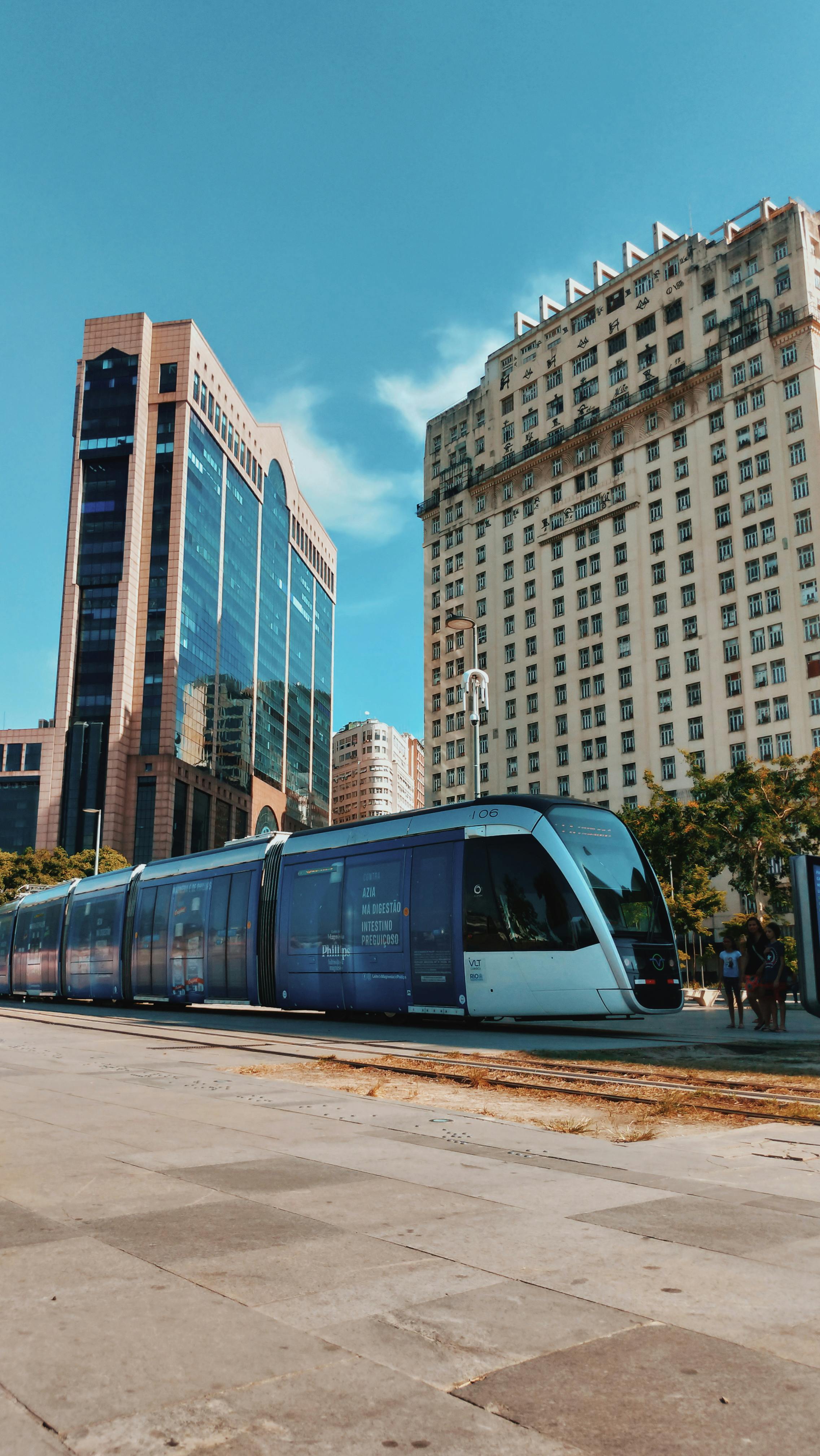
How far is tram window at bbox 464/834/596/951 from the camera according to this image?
15.9 m

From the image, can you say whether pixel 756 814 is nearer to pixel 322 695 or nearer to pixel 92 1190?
pixel 92 1190

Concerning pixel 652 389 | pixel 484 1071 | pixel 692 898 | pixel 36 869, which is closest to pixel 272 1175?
pixel 484 1071

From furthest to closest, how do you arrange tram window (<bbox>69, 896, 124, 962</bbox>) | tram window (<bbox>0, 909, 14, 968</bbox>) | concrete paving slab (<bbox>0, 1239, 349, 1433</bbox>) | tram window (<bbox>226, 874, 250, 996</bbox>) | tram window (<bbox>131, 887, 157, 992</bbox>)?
1. tram window (<bbox>0, 909, 14, 968</bbox>)
2. tram window (<bbox>69, 896, 124, 962</bbox>)
3. tram window (<bbox>131, 887, 157, 992</bbox>)
4. tram window (<bbox>226, 874, 250, 996</bbox>)
5. concrete paving slab (<bbox>0, 1239, 349, 1433</bbox>)

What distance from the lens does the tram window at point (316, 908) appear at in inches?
779

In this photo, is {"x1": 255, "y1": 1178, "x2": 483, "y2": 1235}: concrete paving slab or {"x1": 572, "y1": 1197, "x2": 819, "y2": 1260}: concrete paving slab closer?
{"x1": 572, "y1": 1197, "x2": 819, "y2": 1260}: concrete paving slab

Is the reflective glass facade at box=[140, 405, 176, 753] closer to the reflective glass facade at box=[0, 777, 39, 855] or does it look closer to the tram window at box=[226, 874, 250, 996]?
the reflective glass facade at box=[0, 777, 39, 855]

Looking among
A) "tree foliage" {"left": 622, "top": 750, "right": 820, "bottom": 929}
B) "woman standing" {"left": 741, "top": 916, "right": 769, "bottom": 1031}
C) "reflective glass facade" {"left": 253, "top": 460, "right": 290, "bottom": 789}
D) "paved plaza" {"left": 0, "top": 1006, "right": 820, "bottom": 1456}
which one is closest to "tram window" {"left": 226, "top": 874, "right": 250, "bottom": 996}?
"woman standing" {"left": 741, "top": 916, "right": 769, "bottom": 1031}

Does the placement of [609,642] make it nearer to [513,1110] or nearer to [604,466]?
[604,466]

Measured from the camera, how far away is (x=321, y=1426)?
8.91 ft

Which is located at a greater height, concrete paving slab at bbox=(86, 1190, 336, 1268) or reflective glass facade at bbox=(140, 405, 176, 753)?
reflective glass facade at bbox=(140, 405, 176, 753)

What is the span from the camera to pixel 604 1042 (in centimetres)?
1516

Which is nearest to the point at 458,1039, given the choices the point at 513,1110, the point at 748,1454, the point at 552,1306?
the point at 513,1110

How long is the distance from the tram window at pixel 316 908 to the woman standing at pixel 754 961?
7.23 meters

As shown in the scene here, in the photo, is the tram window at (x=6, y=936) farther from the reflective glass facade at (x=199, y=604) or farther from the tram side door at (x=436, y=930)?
the reflective glass facade at (x=199, y=604)
